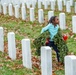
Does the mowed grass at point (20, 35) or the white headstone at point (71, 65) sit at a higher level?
the white headstone at point (71, 65)

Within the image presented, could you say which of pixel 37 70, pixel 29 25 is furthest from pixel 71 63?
pixel 29 25

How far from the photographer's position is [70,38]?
12.0m

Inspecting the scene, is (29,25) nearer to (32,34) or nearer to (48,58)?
(32,34)

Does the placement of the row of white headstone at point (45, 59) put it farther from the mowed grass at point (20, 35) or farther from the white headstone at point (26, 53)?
the mowed grass at point (20, 35)

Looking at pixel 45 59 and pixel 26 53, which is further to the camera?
pixel 26 53

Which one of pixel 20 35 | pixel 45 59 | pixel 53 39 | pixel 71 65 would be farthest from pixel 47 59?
pixel 20 35

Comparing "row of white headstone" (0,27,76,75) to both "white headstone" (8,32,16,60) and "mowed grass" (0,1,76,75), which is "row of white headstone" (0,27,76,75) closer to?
"white headstone" (8,32,16,60)

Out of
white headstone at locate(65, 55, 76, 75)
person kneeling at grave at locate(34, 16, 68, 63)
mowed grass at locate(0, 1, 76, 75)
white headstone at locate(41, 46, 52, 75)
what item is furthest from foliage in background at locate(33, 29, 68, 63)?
white headstone at locate(65, 55, 76, 75)

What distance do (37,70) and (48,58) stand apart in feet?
3.86

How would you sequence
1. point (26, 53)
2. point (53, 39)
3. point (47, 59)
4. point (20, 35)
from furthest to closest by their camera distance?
point (20, 35) → point (53, 39) → point (26, 53) → point (47, 59)

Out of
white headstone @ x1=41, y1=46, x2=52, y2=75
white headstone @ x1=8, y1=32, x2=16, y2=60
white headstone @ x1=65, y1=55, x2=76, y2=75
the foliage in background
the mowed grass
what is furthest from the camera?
white headstone @ x1=8, y1=32, x2=16, y2=60

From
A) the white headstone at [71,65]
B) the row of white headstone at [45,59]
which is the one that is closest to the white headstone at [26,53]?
the row of white headstone at [45,59]

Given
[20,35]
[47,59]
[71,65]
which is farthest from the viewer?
[20,35]

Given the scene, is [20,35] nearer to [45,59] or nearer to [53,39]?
[53,39]
